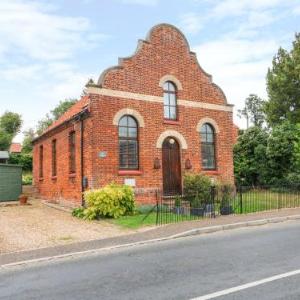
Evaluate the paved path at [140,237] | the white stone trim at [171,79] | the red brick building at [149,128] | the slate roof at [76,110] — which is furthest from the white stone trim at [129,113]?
the paved path at [140,237]

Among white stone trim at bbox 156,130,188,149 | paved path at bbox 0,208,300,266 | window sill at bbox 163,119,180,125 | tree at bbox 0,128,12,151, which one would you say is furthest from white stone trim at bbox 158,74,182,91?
tree at bbox 0,128,12,151

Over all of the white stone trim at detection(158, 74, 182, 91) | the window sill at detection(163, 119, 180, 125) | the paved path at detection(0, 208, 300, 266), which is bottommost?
the paved path at detection(0, 208, 300, 266)

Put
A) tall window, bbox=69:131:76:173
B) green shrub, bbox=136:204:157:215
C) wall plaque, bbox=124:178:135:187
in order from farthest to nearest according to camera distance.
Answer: tall window, bbox=69:131:76:173 → wall plaque, bbox=124:178:135:187 → green shrub, bbox=136:204:157:215

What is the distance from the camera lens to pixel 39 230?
13.4 m

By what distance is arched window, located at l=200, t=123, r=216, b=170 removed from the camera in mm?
20594

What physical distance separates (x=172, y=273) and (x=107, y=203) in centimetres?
847

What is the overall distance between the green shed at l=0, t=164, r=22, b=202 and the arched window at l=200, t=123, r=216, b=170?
12002 millimetres

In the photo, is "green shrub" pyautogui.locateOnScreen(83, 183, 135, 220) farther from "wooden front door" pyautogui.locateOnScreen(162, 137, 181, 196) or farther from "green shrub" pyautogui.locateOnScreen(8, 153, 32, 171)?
"green shrub" pyautogui.locateOnScreen(8, 153, 32, 171)

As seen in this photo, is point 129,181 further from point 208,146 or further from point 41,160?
point 41,160

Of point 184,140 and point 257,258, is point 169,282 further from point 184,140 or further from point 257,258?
point 184,140

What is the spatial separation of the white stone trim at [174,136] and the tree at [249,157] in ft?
29.5

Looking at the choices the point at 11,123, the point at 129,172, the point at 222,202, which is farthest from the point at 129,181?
the point at 11,123

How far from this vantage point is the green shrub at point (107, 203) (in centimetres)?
1535

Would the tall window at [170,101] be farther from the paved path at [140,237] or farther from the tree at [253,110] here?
the tree at [253,110]
